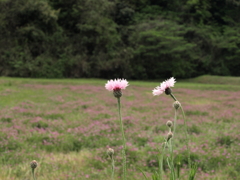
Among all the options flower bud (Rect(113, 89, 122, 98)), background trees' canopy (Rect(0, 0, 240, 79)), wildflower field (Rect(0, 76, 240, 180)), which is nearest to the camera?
flower bud (Rect(113, 89, 122, 98))

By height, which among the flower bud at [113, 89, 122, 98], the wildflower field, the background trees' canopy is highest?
the background trees' canopy

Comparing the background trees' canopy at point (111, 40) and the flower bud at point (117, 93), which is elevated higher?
the background trees' canopy at point (111, 40)

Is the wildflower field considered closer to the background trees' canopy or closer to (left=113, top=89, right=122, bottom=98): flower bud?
(left=113, top=89, right=122, bottom=98): flower bud

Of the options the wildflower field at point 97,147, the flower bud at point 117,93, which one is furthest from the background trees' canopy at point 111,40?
the flower bud at point 117,93

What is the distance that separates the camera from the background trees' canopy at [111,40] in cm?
2689

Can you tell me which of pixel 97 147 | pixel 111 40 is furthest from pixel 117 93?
pixel 111 40

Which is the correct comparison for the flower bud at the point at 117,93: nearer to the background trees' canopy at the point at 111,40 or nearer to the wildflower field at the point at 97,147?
the wildflower field at the point at 97,147

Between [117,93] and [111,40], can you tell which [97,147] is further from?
[111,40]

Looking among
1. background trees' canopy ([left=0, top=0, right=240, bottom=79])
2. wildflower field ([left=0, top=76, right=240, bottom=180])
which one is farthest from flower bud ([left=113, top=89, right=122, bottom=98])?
background trees' canopy ([left=0, top=0, right=240, bottom=79])

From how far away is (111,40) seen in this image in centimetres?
2994

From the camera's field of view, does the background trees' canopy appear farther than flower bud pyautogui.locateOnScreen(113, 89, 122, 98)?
Yes

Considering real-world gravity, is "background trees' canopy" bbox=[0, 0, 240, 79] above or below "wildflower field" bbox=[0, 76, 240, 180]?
above

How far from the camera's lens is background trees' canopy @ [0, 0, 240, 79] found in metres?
26.9

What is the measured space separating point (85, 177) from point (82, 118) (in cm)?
410
